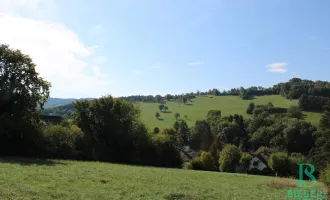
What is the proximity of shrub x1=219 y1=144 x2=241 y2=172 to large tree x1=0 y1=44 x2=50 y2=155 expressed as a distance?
37.6 metres

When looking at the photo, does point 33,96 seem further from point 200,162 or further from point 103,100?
point 200,162

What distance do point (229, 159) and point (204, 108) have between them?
95.5m

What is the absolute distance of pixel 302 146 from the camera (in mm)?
94688

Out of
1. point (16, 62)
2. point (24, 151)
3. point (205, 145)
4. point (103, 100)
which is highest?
Result: point (16, 62)

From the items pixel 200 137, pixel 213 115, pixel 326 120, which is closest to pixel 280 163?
pixel 326 120

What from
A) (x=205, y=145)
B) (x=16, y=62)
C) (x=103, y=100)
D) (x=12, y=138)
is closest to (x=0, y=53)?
(x=16, y=62)

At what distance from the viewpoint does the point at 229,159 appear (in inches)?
2389

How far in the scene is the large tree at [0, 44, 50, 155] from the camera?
31781mm

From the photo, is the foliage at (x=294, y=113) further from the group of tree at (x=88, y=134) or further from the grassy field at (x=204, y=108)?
the group of tree at (x=88, y=134)

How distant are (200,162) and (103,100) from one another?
78.2ft

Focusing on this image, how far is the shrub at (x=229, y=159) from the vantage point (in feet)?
197

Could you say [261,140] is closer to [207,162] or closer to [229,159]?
[229,159]

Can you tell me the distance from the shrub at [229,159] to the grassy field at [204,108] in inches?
2487

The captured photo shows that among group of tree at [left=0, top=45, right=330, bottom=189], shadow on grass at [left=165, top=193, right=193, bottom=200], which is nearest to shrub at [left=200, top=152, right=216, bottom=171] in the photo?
group of tree at [left=0, top=45, right=330, bottom=189]
